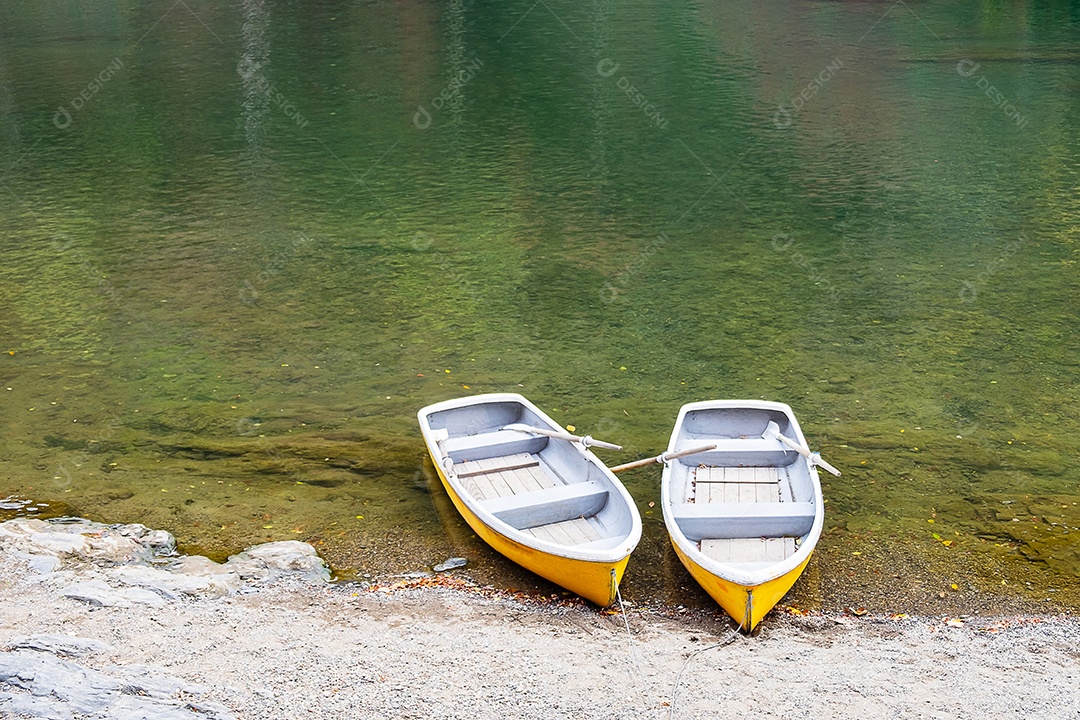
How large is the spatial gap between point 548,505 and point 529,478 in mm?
760

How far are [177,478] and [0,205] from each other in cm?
1011

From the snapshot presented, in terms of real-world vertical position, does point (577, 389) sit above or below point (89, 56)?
below

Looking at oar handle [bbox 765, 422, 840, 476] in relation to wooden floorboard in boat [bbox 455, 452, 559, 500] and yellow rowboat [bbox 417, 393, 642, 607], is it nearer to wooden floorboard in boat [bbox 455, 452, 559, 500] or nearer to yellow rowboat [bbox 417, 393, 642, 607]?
yellow rowboat [bbox 417, 393, 642, 607]

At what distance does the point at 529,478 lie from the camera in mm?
9195

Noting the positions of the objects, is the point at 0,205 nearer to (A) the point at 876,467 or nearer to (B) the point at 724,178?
(B) the point at 724,178

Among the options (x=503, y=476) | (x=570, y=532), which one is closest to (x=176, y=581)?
(x=503, y=476)

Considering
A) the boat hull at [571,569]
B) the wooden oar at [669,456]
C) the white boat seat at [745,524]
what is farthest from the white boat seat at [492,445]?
the white boat seat at [745,524]

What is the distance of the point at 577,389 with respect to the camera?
11.4 m

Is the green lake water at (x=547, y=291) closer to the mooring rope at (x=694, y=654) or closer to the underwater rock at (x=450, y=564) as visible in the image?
the underwater rock at (x=450, y=564)

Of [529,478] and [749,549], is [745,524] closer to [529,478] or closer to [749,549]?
[749,549]

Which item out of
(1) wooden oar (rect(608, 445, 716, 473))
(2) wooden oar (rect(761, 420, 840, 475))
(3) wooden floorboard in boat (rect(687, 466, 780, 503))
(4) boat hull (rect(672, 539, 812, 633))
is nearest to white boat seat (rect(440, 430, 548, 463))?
(1) wooden oar (rect(608, 445, 716, 473))

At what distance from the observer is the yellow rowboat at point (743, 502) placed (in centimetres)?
743

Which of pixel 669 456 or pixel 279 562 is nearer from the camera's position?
pixel 279 562

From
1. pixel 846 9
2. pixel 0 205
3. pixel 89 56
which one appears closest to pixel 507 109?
pixel 0 205
